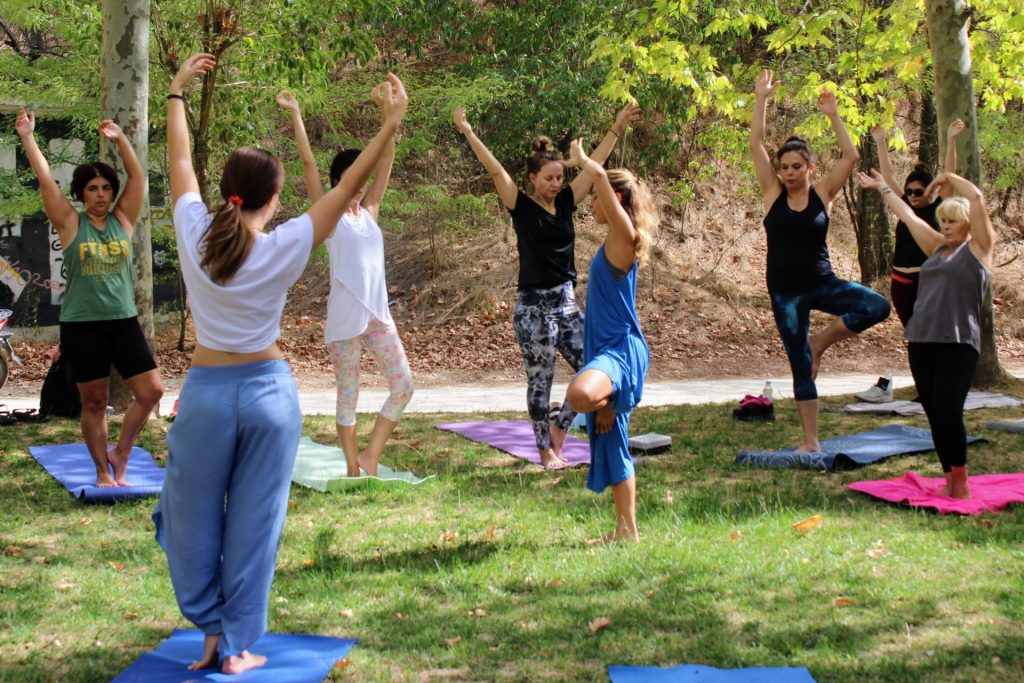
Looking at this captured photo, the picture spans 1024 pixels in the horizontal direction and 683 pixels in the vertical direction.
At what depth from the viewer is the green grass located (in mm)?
3965

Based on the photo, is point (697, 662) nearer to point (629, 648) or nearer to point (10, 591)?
point (629, 648)

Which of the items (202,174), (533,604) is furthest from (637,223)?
(202,174)

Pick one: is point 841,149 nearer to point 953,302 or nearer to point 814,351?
point 814,351

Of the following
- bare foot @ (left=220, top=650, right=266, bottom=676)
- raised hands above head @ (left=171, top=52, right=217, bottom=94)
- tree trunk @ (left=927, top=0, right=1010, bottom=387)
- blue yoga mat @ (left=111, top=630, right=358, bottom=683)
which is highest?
tree trunk @ (left=927, top=0, right=1010, bottom=387)

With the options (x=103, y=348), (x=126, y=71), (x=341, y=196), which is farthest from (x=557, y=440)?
(x=126, y=71)

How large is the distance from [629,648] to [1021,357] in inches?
562

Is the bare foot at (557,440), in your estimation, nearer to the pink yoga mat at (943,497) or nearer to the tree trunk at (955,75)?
the pink yoga mat at (943,497)

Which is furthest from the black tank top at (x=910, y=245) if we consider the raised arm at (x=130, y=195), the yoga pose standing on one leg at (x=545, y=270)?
the raised arm at (x=130, y=195)

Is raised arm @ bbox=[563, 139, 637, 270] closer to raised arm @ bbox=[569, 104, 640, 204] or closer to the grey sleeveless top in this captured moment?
raised arm @ bbox=[569, 104, 640, 204]

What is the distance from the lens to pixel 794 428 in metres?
8.82

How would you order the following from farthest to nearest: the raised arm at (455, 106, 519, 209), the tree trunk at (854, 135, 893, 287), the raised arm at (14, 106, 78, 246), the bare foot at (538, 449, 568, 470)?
1. the tree trunk at (854, 135, 893, 287)
2. the bare foot at (538, 449, 568, 470)
3. the raised arm at (455, 106, 519, 209)
4. the raised arm at (14, 106, 78, 246)

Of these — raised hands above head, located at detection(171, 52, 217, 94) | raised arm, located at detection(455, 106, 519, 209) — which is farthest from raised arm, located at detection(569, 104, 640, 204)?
raised hands above head, located at detection(171, 52, 217, 94)

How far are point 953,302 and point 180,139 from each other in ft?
13.9

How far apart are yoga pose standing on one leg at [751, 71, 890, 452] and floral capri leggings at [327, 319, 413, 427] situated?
257 cm
